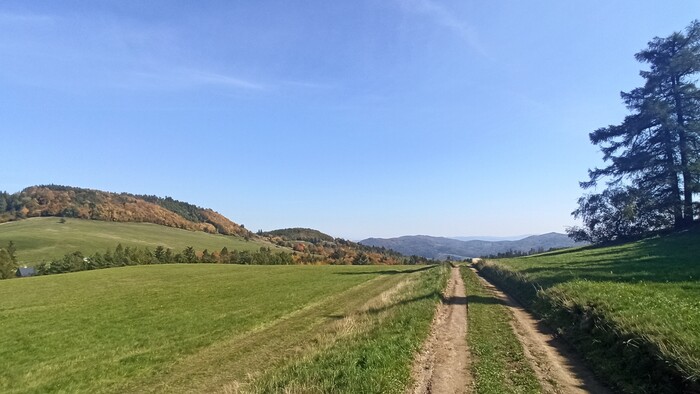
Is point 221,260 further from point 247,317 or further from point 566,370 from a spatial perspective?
point 566,370

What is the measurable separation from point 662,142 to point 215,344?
5231cm

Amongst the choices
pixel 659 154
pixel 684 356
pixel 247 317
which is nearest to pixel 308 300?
pixel 247 317

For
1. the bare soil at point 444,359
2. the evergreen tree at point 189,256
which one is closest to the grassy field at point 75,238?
the evergreen tree at point 189,256

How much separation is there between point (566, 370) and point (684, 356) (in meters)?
2.88

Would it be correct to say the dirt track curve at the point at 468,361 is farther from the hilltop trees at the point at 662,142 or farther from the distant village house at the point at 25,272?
the distant village house at the point at 25,272

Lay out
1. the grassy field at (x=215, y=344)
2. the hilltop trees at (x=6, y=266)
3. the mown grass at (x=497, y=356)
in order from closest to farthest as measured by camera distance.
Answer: the mown grass at (x=497, y=356), the grassy field at (x=215, y=344), the hilltop trees at (x=6, y=266)

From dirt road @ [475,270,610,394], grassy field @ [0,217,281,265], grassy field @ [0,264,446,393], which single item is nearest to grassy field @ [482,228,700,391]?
dirt road @ [475,270,610,394]

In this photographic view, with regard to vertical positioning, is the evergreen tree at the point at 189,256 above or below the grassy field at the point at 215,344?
above

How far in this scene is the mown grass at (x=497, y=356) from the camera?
9930 mm

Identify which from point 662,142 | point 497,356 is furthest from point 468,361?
point 662,142

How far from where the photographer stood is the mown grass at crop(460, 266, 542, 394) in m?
9.93

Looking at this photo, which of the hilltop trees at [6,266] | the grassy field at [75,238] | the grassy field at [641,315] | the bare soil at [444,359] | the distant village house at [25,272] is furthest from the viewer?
the grassy field at [75,238]

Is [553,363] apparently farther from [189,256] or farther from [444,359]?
[189,256]

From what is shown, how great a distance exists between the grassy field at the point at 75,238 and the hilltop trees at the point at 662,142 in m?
150
